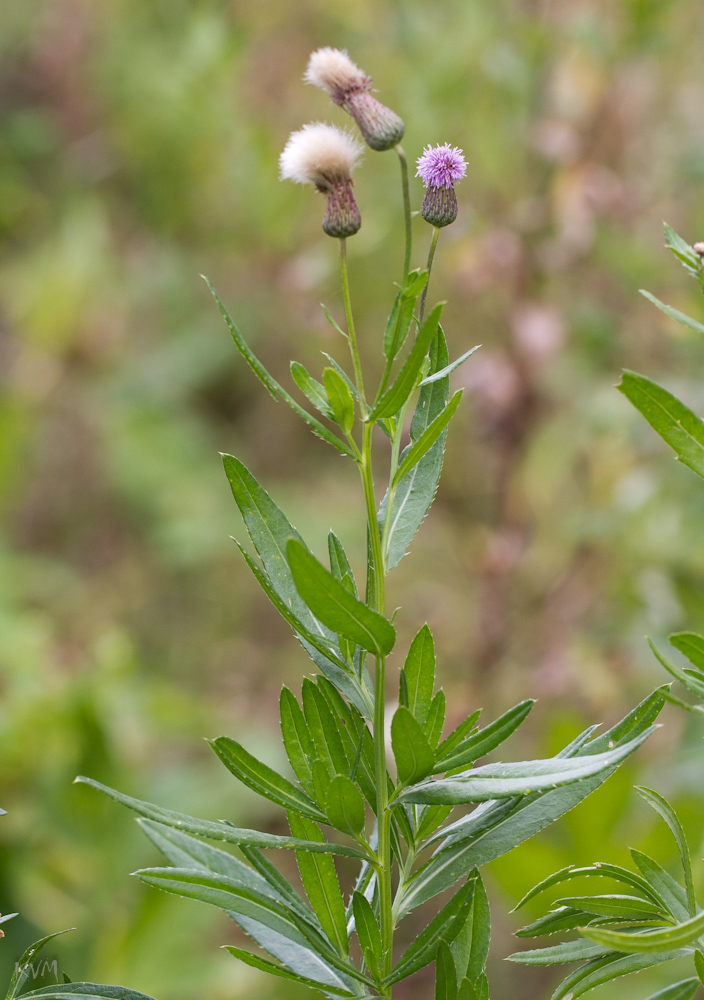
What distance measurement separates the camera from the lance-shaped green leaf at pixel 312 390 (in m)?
0.45

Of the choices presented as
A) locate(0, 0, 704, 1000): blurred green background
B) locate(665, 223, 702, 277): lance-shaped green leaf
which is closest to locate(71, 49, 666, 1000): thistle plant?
locate(665, 223, 702, 277): lance-shaped green leaf

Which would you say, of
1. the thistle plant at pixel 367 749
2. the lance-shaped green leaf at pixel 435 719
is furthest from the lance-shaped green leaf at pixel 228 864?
the lance-shaped green leaf at pixel 435 719

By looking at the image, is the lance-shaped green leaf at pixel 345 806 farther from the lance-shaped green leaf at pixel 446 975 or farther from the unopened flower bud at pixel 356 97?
the unopened flower bud at pixel 356 97

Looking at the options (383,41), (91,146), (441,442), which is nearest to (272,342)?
(91,146)

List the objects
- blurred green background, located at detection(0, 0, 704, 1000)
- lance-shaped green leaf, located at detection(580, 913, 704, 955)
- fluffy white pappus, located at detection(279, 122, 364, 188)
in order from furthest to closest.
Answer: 1. blurred green background, located at detection(0, 0, 704, 1000)
2. fluffy white pappus, located at detection(279, 122, 364, 188)
3. lance-shaped green leaf, located at detection(580, 913, 704, 955)

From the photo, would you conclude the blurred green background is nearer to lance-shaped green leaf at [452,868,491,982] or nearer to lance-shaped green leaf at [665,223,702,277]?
lance-shaped green leaf at [452,868,491,982]

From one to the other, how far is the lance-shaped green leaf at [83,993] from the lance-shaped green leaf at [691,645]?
0.29 metres

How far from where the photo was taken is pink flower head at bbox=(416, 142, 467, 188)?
0.43 metres

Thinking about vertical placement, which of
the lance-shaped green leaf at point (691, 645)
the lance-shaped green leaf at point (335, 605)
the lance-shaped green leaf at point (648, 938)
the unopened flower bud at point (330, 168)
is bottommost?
the lance-shaped green leaf at point (648, 938)

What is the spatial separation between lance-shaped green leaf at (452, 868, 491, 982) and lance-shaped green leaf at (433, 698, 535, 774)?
0.08m

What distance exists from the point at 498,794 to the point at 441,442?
183mm

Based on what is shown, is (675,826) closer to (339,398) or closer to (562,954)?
(562,954)

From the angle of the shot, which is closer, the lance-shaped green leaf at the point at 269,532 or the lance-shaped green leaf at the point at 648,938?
the lance-shaped green leaf at the point at 648,938

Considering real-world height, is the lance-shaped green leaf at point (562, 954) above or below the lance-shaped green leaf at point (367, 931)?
below
